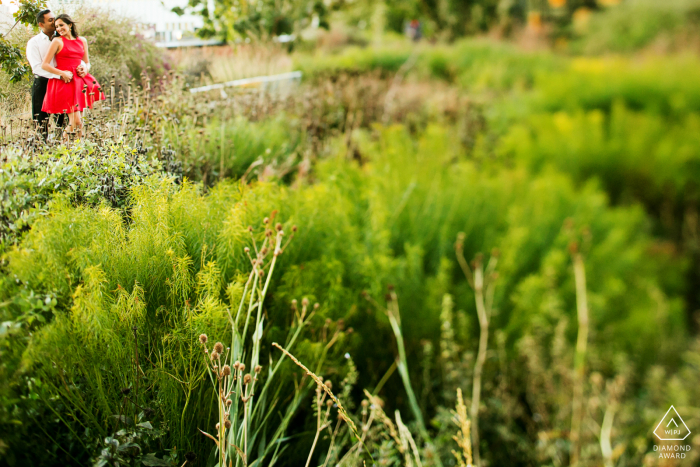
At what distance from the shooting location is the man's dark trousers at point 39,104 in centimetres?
95

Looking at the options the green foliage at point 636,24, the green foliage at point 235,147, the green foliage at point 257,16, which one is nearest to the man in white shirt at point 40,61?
the green foliage at point 235,147

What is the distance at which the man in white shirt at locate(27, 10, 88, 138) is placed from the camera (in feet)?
3.10

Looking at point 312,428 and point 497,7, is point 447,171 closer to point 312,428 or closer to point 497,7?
point 312,428

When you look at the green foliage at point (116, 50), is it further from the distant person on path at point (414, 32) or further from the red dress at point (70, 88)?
the distant person on path at point (414, 32)

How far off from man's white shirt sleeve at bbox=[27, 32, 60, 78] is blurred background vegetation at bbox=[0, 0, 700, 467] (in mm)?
20

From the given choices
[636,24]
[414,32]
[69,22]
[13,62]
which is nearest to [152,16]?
[69,22]

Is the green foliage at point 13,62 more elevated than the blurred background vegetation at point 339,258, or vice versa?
the green foliage at point 13,62

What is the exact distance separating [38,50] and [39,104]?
102mm

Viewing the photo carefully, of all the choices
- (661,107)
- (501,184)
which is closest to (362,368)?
(501,184)

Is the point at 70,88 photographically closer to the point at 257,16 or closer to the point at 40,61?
the point at 40,61

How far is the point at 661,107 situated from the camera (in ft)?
19.2

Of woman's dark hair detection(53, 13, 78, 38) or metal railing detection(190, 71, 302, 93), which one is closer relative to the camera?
woman's dark hair detection(53, 13, 78, 38)

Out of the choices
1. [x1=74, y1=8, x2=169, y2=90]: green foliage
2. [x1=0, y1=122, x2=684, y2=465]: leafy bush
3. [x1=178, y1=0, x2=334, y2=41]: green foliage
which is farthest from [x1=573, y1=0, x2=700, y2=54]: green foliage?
[x1=74, y1=8, x2=169, y2=90]: green foliage

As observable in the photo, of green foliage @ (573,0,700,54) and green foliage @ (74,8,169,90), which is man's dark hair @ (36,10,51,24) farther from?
green foliage @ (573,0,700,54)
